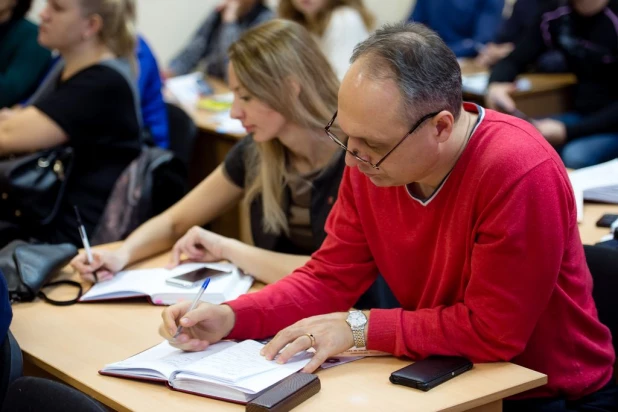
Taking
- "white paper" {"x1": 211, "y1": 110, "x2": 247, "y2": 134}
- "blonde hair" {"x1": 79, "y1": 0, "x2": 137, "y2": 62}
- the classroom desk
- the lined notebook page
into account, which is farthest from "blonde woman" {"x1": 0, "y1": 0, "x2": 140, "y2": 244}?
the classroom desk

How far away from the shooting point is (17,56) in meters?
3.79

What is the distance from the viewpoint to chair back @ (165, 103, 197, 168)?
3.49 meters

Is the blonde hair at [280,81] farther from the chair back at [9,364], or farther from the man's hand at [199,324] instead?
the chair back at [9,364]

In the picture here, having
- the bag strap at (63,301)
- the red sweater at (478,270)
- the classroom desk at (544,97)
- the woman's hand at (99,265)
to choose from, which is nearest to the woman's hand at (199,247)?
the woman's hand at (99,265)

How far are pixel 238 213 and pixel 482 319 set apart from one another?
2168 mm

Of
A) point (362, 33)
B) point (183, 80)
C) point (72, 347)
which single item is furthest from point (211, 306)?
point (183, 80)

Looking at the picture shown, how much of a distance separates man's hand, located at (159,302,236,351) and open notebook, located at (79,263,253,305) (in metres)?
0.26

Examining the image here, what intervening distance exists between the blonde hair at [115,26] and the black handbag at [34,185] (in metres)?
0.42

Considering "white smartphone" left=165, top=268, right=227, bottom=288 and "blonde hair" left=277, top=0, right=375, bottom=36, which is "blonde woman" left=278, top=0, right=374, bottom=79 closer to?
"blonde hair" left=277, top=0, right=375, bottom=36

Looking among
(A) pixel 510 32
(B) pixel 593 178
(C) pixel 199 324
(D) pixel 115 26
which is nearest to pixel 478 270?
(C) pixel 199 324

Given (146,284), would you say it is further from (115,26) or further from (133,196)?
(115,26)

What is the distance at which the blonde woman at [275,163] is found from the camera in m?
2.25

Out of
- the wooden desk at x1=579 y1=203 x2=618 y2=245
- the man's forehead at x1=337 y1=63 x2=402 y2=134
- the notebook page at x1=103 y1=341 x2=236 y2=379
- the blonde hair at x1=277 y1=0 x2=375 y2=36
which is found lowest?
the notebook page at x1=103 y1=341 x2=236 y2=379

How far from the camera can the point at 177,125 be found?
11.6 ft
